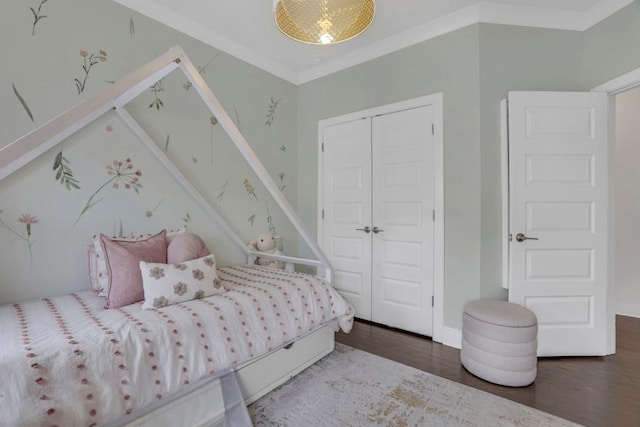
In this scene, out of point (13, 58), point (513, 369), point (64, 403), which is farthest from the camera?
point (513, 369)

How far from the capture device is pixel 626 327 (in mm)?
2732

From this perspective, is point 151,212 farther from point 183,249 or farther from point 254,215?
point 254,215

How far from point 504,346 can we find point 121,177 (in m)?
2.77

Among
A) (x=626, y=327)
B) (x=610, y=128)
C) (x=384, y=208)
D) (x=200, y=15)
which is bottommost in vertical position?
(x=626, y=327)

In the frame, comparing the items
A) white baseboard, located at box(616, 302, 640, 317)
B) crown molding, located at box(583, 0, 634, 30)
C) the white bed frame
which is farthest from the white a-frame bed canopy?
white baseboard, located at box(616, 302, 640, 317)

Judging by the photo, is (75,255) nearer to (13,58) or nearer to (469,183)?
(13,58)

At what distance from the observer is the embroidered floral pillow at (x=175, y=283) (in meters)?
1.52

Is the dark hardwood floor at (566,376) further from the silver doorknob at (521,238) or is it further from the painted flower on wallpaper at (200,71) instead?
the painted flower on wallpaper at (200,71)

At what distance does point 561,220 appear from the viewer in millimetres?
2201

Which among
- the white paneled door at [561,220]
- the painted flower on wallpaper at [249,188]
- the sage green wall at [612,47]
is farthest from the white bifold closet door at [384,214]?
the sage green wall at [612,47]

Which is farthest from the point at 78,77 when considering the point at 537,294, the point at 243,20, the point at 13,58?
the point at 537,294

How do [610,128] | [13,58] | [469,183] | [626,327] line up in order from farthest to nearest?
[626,327]
[469,183]
[610,128]
[13,58]

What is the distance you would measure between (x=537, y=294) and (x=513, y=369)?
2.24 ft

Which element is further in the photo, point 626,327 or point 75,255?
point 626,327
